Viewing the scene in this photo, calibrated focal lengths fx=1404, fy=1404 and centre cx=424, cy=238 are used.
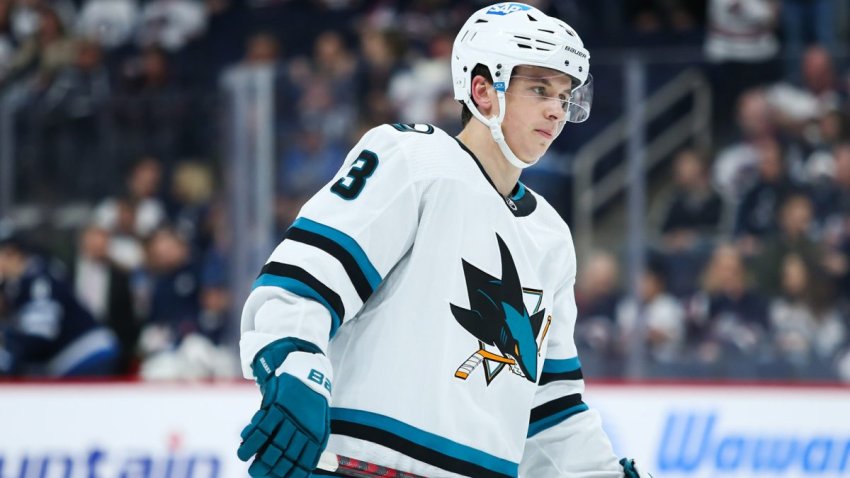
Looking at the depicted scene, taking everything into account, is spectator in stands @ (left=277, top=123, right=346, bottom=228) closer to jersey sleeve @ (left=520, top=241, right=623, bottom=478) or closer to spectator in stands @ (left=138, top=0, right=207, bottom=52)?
spectator in stands @ (left=138, top=0, right=207, bottom=52)

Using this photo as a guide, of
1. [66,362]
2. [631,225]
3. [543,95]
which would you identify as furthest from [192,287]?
[543,95]

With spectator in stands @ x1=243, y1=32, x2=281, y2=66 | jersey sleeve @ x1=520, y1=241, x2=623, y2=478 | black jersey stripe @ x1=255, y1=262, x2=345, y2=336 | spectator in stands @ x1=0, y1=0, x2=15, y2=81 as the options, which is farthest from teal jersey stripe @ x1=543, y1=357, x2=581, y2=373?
spectator in stands @ x1=0, y1=0, x2=15, y2=81

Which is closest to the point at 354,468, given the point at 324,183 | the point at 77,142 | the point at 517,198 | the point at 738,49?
the point at 517,198

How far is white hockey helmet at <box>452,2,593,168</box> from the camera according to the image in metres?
2.55

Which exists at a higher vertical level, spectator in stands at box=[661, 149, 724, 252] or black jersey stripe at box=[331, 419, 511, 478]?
spectator in stands at box=[661, 149, 724, 252]

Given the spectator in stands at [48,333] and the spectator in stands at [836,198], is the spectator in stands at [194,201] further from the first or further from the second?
the spectator in stands at [836,198]

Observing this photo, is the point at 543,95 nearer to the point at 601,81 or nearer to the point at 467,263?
the point at 467,263

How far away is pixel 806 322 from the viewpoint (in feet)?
19.2

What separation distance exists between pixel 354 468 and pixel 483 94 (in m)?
0.74

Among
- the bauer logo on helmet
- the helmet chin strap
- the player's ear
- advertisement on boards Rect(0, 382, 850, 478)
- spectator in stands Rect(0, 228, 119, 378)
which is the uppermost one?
the bauer logo on helmet

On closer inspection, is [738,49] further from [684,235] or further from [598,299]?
[598,299]

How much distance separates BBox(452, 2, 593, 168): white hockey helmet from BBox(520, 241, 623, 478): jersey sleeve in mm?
350

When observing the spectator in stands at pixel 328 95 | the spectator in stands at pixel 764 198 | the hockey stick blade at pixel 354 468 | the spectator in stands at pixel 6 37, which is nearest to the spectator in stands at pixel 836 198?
the spectator in stands at pixel 764 198

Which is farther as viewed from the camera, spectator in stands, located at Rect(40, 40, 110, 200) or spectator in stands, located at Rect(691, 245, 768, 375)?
spectator in stands, located at Rect(40, 40, 110, 200)
